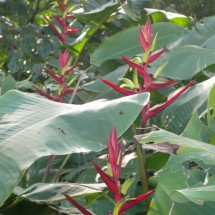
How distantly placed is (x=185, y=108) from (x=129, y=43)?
0.45m

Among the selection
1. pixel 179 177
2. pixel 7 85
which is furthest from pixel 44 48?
pixel 179 177

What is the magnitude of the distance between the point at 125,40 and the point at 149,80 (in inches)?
25.2

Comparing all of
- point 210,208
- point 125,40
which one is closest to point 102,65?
point 125,40

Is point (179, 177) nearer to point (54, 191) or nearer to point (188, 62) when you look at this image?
point (54, 191)

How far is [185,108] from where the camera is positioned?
1307mm

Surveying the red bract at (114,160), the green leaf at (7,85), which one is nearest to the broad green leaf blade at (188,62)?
the green leaf at (7,85)

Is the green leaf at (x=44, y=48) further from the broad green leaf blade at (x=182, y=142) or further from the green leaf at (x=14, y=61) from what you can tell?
the broad green leaf blade at (x=182, y=142)

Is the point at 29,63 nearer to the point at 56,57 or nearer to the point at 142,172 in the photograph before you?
the point at 56,57

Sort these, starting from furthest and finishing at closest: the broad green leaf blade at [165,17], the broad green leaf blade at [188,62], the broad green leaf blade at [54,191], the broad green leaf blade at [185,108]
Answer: the broad green leaf blade at [165,17], the broad green leaf blade at [188,62], the broad green leaf blade at [185,108], the broad green leaf blade at [54,191]

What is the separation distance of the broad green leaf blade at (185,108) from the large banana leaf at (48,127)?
0.35 meters

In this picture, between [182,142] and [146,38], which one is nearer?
[182,142]

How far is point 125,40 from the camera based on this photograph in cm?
168

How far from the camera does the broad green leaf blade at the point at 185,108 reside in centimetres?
129

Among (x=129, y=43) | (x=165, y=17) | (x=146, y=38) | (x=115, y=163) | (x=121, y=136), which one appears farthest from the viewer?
(x=165, y=17)
